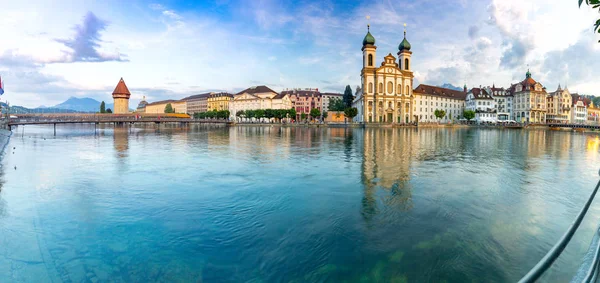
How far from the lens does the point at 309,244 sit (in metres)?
7.48

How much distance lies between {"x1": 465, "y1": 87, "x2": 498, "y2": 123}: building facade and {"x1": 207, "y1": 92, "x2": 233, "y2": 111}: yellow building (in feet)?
319

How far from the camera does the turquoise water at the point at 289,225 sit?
252 inches

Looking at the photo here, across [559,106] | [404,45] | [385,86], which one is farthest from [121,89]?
[559,106]

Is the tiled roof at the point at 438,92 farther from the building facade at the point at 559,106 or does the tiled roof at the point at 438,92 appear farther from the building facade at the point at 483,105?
the building facade at the point at 559,106

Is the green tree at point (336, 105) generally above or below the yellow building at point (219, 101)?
below

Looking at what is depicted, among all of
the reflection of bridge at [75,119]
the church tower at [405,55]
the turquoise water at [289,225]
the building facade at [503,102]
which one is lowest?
the turquoise water at [289,225]

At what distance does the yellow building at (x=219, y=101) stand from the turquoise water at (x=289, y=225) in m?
138

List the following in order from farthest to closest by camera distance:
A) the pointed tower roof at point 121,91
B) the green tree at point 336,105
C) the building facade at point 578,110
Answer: the pointed tower roof at point 121,91
the green tree at point 336,105
the building facade at point 578,110

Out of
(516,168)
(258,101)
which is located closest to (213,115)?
(258,101)

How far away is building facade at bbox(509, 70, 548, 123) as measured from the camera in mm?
92125

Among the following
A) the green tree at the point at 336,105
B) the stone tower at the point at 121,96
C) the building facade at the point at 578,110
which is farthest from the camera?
the stone tower at the point at 121,96

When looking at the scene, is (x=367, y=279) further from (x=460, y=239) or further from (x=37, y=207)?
(x=37, y=207)

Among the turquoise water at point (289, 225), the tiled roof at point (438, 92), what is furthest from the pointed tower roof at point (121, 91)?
the turquoise water at point (289, 225)

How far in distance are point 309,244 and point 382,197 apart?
4.61 metres
